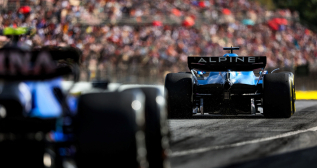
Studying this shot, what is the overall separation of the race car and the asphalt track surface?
234 mm

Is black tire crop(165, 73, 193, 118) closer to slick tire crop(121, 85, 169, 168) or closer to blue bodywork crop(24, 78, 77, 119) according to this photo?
slick tire crop(121, 85, 169, 168)

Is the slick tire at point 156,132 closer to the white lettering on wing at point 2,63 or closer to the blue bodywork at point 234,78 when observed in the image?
the white lettering on wing at point 2,63

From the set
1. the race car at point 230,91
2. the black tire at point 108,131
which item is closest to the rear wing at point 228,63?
the race car at point 230,91

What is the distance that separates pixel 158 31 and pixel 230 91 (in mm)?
15742

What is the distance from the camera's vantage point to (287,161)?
18.8 ft

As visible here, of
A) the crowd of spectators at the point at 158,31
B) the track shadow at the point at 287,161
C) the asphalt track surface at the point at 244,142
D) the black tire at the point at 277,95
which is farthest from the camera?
the crowd of spectators at the point at 158,31

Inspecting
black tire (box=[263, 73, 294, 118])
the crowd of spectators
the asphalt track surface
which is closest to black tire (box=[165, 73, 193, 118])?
the asphalt track surface

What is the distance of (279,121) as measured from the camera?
402 inches

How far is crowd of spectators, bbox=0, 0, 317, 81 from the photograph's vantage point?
23750mm

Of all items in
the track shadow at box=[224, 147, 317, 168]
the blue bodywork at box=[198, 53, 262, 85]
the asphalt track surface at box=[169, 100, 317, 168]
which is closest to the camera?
the track shadow at box=[224, 147, 317, 168]

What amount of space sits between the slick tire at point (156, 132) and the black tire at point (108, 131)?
1.14 feet

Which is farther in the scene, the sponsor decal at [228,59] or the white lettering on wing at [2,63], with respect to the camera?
the sponsor decal at [228,59]

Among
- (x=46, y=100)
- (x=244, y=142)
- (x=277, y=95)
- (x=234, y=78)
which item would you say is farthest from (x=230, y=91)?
(x=46, y=100)

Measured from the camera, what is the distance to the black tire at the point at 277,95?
1031 centimetres
